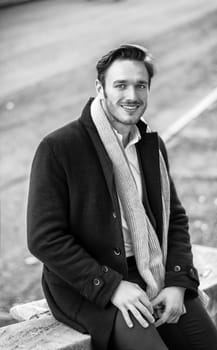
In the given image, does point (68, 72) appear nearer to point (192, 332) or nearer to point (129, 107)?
point (129, 107)

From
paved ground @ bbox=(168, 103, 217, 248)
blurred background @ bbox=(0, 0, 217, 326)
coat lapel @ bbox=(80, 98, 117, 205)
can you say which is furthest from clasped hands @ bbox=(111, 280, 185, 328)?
paved ground @ bbox=(168, 103, 217, 248)

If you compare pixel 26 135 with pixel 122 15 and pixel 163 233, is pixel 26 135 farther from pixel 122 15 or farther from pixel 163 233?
pixel 163 233

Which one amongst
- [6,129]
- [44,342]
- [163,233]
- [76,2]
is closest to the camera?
[44,342]

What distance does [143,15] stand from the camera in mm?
4672

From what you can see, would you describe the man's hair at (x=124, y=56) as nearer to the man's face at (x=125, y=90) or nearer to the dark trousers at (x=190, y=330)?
the man's face at (x=125, y=90)

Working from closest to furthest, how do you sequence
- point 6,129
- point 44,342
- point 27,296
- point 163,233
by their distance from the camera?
point 44,342 < point 163,233 < point 27,296 < point 6,129

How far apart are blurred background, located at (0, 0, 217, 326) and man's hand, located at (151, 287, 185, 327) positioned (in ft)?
5.62

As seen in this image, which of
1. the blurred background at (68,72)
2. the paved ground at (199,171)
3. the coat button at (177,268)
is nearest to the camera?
the coat button at (177,268)

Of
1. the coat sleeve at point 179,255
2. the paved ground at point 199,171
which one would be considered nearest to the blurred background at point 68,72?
the paved ground at point 199,171

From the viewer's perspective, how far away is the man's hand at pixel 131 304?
2.10 m

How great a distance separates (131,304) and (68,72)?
8.90 ft

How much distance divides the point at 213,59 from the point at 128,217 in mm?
2872

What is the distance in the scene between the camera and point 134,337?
209cm

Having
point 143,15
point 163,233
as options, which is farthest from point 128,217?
point 143,15
